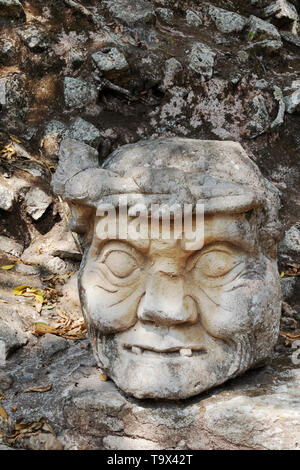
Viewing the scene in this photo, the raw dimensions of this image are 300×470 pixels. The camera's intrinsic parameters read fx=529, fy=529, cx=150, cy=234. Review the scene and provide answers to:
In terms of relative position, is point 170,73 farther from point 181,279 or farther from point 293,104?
point 181,279

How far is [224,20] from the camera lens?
705cm

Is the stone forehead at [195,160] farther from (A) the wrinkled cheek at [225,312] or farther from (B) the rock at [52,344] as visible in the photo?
(B) the rock at [52,344]

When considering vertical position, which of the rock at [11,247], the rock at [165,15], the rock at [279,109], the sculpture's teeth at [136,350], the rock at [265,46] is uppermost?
the rock at [165,15]

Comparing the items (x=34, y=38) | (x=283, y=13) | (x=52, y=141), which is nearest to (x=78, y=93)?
(x=52, y=141)

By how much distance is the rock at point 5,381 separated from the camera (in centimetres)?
316

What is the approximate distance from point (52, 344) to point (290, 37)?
573 centimetres

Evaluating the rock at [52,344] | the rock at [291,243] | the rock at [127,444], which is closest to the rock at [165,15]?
the rock at [291,243]

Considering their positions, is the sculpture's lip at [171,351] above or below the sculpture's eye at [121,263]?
below

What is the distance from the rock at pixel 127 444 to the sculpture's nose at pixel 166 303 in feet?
2.01

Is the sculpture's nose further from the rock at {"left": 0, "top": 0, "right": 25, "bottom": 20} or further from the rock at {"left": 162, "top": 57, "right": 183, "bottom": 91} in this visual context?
the rock at {"left": 0, "top": 0, "right": 25, "bottom": 20}

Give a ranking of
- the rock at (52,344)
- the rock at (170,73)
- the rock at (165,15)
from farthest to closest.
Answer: the rock at (165,15)
the rock at (170,73)
the rock at (52,344)

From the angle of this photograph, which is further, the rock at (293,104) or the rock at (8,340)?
the rock at (293,104)

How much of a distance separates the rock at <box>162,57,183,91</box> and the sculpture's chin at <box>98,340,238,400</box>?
3.93 m

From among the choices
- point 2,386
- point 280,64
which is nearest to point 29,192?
point 2,386
